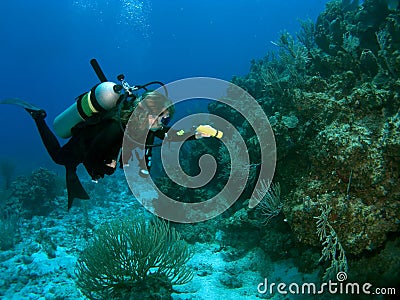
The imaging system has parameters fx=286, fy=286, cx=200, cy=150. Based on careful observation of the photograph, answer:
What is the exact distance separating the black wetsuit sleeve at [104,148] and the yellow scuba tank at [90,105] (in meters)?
0.27

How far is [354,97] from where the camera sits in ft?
14.1

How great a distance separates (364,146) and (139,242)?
3.41m

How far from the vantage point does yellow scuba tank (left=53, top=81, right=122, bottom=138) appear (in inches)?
155

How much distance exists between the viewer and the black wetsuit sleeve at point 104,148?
146 inches

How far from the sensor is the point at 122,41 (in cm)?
9706

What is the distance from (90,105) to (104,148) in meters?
0.78

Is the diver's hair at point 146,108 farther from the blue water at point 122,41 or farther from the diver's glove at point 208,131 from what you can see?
the blue water at point 122,41

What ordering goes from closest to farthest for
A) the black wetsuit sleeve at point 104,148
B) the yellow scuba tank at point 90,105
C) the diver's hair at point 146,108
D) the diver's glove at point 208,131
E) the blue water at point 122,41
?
1. the diver's glove at point 208,131
2. the diver's hair at point 146,108
3. the black wetsuit sleeve at point 104,148
4. the yellow scuba tank at point 90,105
5. the blue water at point 122,41

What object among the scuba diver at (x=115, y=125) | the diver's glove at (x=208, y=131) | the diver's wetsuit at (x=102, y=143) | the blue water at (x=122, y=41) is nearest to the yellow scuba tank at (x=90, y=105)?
the scuba diver at (x=115, y=125)

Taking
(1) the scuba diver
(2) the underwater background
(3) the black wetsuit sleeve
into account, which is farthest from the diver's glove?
(2) the underwater background

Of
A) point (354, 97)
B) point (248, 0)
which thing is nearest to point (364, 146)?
point (354, 97)

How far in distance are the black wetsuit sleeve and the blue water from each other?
61.9m

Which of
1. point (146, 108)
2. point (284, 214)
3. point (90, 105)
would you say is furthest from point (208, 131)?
point (284, 214)

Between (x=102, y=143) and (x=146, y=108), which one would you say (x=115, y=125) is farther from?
(x=146, y=108)
